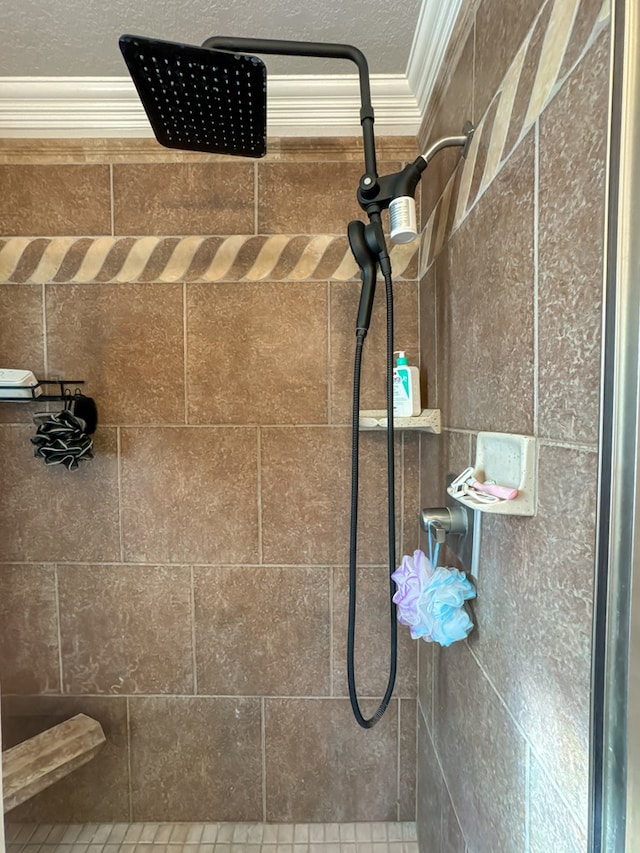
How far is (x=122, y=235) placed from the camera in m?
1.13

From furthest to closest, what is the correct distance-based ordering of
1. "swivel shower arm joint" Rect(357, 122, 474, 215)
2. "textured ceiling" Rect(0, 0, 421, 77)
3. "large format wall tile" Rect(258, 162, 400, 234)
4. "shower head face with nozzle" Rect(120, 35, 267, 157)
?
"large format wall tile" Rect(258, 162, 400, 234) < "textured ceiling" Rect(0, 0, 421, 77) < "swivel shower arm joint" Rect(357, 122, 474, 215) < "shower head face with nozzle" Rect(120, 35, 267, 157)

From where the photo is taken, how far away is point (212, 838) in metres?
1.14

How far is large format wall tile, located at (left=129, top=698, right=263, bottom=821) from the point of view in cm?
116

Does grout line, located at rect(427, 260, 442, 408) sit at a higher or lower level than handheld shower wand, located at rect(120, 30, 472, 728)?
lower

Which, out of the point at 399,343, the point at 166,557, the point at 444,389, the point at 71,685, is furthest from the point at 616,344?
the point at 71,685

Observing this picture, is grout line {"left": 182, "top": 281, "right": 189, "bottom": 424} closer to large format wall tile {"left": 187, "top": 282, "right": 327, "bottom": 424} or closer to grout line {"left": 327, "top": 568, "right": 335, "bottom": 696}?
large format wall tile {"left": 187, "top": 282, "right": 327, "bottom": 424}

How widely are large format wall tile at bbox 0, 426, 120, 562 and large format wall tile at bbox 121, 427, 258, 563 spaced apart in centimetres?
5

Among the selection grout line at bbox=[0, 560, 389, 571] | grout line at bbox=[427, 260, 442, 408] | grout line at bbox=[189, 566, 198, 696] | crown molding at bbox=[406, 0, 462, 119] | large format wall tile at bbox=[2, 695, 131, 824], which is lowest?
large format wall tile at bbox=[2, 695, 131, 824]

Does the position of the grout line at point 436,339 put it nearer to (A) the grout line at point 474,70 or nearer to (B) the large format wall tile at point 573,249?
(A) the grout line at point 474,70

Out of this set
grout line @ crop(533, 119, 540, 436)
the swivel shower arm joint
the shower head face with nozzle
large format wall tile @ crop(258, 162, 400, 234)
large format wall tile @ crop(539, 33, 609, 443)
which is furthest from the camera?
large format wall tile @ crop(258, 162, 400, 234)

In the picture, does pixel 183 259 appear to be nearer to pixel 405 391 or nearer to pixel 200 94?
pixel 200 94

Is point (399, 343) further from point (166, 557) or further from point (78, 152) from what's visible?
point (78, 152)

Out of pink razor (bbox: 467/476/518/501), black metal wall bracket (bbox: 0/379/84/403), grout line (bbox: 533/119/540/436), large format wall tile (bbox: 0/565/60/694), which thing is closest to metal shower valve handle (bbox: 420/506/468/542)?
pink razor (bbox: 467/476/518/501)

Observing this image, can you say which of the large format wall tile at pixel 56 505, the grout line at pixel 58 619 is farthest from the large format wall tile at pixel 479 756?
the grout line at pixel 58 619
